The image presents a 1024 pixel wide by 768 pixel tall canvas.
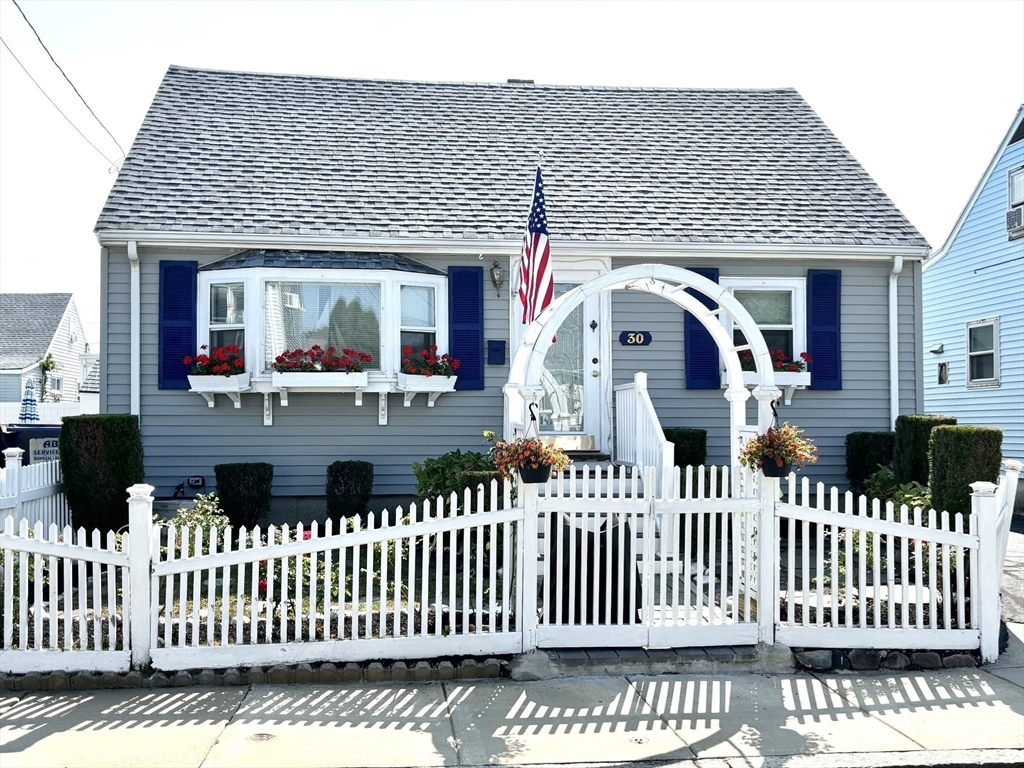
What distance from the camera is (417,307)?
36.4 feet

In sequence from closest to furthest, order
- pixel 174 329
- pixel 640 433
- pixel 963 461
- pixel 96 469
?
pixel 963 461
pixel 96 469
pixel 640 433
pixel 174 329

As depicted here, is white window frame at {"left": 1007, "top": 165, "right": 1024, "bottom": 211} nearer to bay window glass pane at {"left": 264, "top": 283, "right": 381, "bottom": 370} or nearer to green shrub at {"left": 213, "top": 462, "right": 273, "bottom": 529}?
bay window glass pane at {"left": 264, "top": 283, "right": 381, "bottom": 370}

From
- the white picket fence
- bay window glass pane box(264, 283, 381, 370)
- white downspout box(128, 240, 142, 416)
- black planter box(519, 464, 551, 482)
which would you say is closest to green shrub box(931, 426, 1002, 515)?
black planter box(519, 464, 551, 482)

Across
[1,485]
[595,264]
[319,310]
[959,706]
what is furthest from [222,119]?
[959,706]

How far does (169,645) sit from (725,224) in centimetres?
834

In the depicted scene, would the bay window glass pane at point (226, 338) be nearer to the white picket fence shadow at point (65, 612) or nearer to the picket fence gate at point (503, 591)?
the picket fence gate at point (503, 591)

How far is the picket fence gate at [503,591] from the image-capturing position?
5891 millimetres

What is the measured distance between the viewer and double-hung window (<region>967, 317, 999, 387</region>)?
17016 mm

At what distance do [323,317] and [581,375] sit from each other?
3.14m

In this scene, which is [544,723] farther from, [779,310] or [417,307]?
[779,310]

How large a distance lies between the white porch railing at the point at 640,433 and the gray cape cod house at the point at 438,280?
1.97 ft

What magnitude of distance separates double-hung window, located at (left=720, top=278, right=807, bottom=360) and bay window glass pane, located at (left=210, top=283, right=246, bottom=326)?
19.5 ft

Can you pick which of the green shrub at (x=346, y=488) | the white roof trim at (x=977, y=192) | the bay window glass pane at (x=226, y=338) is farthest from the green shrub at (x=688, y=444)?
the white roof trim at (x=977, y=192)

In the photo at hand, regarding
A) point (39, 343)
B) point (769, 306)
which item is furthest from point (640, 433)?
point (39, 343)
